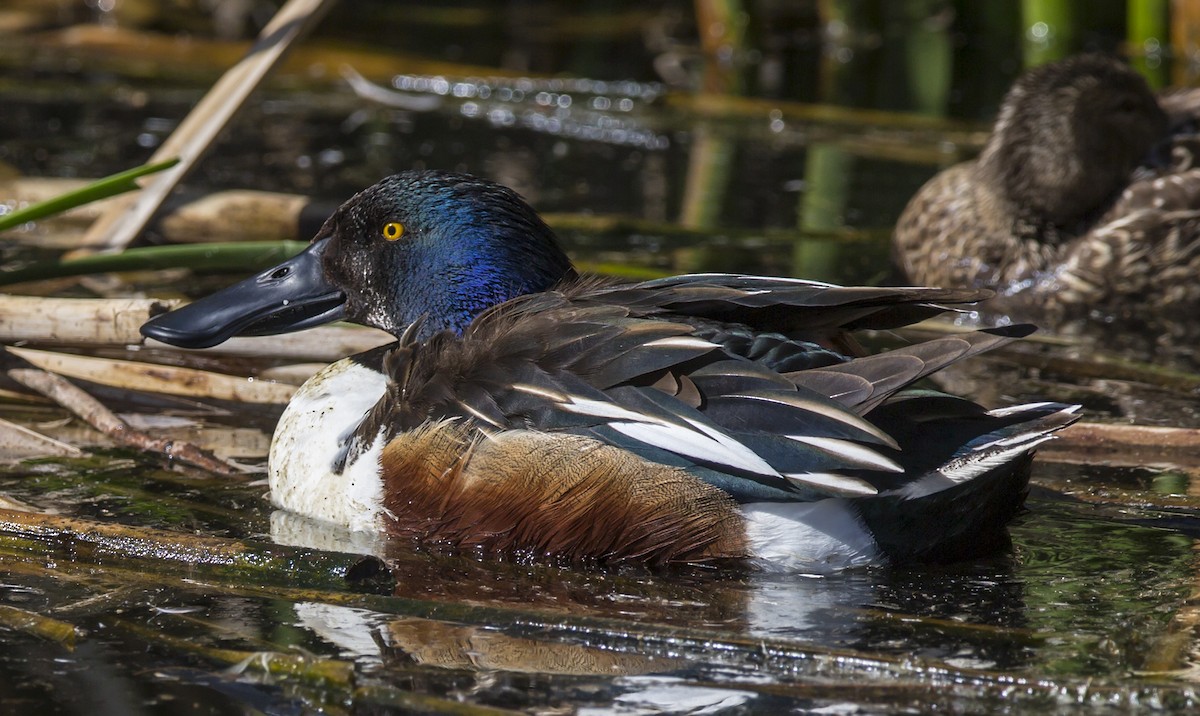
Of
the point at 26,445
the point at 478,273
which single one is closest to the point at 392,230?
the point at 478,273

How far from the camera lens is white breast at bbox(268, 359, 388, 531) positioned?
390 centimetres

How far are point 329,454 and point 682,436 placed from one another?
1017 millimetres

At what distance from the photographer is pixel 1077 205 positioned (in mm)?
6801

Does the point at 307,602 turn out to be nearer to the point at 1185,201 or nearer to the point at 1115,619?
the point at 1115,619

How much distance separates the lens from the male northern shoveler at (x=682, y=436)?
3.46m

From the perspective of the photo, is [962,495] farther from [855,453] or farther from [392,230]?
[392,230]

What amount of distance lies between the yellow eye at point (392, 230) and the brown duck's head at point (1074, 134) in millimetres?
3490

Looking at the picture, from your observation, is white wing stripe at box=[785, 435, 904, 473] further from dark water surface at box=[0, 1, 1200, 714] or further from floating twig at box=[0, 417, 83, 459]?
floating twig at box=[0, 417, 83, 459]

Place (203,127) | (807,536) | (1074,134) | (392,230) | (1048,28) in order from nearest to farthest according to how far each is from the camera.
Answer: (807,536) → (392,230) → (203,127) → (1074,134) → (1048,28)

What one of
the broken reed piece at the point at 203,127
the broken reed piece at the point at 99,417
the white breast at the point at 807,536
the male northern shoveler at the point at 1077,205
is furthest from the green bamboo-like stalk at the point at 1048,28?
the white breast at the point at 807,536

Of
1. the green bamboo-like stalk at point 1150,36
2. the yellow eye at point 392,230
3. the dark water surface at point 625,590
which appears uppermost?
the green bamboo-like stalk at point 1150,36

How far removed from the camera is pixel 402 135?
9094 mm

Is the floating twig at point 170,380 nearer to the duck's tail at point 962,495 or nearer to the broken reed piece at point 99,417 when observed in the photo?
the broken reed piece at point 99,417

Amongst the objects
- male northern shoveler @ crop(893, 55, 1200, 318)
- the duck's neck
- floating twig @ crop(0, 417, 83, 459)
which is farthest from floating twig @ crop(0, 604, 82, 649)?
male northern shoveler @ crop(893, 55, 1200, 318)
